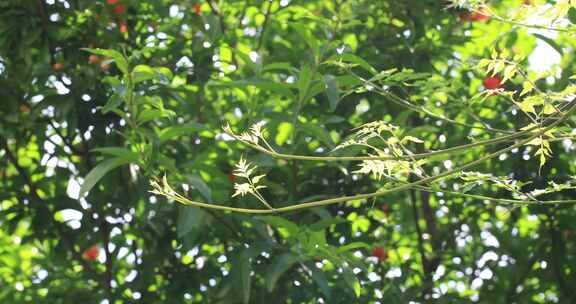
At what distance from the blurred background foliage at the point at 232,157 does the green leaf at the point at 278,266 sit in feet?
0.25

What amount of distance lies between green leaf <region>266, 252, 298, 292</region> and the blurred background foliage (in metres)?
0.08

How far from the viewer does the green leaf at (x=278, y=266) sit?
7.79ft

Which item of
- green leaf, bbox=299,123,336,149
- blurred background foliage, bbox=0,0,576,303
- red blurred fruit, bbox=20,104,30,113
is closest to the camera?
green leaf, bbox=299,123,336,149

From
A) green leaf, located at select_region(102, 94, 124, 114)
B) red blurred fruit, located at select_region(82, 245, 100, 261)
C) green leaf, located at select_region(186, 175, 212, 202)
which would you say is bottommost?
red blurred fruit, located at select_region(82, 245, 100, 261)

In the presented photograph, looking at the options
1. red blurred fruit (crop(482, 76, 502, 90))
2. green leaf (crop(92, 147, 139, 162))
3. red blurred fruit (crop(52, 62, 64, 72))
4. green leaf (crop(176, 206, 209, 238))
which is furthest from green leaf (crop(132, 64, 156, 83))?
red blurred fruit (crop(482, 76, 502, 90))

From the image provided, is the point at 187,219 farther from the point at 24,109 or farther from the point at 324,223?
the point at 24,109

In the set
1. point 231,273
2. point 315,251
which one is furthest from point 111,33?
point 315,251

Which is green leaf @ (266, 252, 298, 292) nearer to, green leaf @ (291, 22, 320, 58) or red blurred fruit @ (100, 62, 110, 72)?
green leaf @ (291, 22, 320, 58)

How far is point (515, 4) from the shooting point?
3.78 m

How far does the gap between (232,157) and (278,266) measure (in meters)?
0.65

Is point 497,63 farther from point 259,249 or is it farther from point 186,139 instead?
point 186,139

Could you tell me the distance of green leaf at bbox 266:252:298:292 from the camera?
237 cm

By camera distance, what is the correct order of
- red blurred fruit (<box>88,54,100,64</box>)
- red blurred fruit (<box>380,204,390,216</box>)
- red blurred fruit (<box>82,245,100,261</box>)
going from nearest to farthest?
red blurred fruit (<box>88,54,100,64</box>)
red blurred fruit (<box>380,204,390,216</box>)
red blurred fruit (<box>82,245,100,261</box>)

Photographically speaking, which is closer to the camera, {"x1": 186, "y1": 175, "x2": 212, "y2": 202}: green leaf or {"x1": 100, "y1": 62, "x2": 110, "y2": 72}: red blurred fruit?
{"x1": 186, "y1": 175, "x2": 212, "y2": 202}: green leaf
